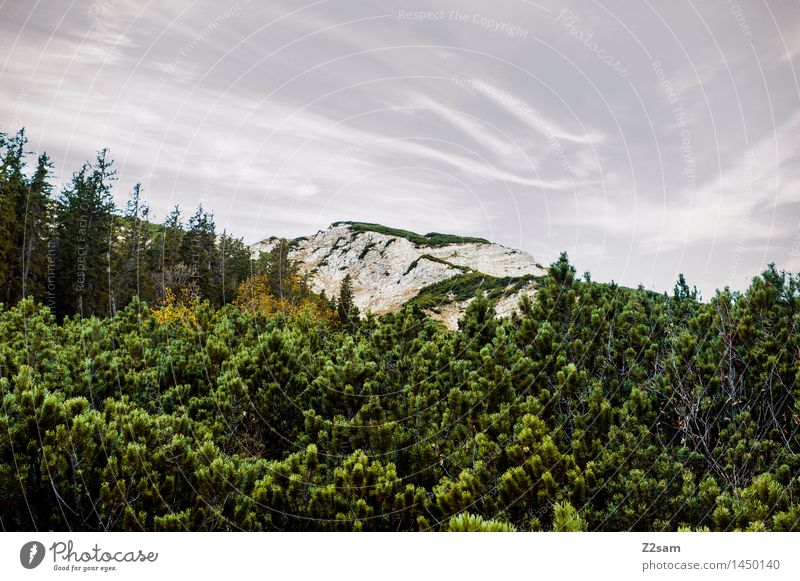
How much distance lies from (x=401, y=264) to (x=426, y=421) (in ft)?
107

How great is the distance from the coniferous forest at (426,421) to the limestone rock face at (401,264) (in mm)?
9387

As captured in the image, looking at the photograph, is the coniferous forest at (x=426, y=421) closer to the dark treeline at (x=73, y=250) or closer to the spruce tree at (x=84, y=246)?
the dark treeline at (x=73, y=250)

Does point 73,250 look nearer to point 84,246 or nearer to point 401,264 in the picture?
point 84,246

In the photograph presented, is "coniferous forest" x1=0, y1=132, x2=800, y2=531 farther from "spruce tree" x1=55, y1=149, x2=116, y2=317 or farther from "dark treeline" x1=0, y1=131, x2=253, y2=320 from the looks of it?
"spruce tree" x1=55, y1=149, x2=116, y2=317

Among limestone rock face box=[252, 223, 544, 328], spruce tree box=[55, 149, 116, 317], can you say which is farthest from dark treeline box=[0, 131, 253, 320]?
limestone rock face box=[252, 223, 544, 328]

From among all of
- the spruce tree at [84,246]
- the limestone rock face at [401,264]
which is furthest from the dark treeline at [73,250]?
the limestone rock face at [401,264]

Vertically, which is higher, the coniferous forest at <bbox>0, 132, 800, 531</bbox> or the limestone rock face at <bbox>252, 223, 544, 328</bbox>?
the limestone rock face at <bbox>252, 223, 544, 328</bbox>

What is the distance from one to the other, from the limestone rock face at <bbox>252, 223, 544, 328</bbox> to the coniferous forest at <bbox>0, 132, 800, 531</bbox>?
9.39 m

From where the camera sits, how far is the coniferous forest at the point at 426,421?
3.77 m

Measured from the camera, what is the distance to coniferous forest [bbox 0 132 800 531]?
12.4 ft

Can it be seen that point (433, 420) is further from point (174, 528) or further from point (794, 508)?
point (794, 508)

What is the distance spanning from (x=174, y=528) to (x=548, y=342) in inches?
207
